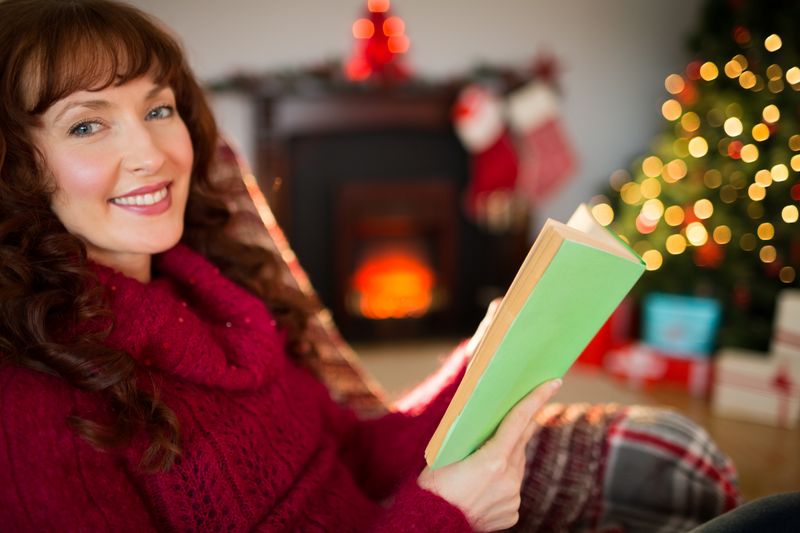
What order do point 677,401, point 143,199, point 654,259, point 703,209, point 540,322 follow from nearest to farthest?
point 540,322, point 143,199, point 677,401, point 703,209, point 654,259

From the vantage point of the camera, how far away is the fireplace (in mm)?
3189

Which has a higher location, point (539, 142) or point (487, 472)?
point (539, 142)

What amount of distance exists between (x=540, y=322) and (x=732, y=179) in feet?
7.96

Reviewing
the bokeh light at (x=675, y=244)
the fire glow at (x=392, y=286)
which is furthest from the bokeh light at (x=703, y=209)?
the fire glow at (x=392, y=286)

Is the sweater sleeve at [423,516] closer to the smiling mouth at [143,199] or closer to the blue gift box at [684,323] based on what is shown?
the smiling mouth at [143,199]

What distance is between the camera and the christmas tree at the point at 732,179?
2688 mm

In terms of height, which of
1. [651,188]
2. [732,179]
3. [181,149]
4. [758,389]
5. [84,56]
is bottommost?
[758,389]

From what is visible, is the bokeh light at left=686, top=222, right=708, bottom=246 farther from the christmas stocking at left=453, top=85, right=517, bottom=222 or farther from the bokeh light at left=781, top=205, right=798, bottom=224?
the christmas stocking at left=453, top=85, right=517, bottom=222

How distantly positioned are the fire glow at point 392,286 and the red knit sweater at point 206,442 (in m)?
2.31

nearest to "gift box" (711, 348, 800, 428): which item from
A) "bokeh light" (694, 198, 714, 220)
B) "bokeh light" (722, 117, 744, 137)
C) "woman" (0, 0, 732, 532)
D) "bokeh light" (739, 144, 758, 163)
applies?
"bokeh light" (694, 198, 714, 220)

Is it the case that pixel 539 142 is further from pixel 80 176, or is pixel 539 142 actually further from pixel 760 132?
pixel 80 176

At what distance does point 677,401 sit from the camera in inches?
108

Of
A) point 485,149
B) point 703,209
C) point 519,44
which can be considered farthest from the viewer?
point 519,44

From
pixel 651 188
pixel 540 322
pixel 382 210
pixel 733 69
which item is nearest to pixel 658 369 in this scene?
pixel 651 188
